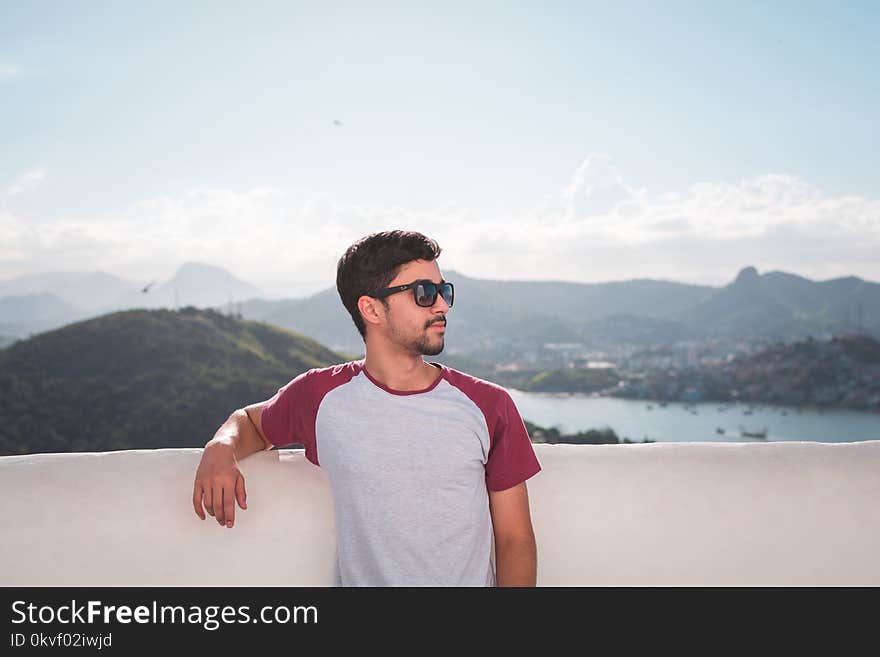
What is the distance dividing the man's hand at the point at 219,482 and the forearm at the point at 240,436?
0.02m

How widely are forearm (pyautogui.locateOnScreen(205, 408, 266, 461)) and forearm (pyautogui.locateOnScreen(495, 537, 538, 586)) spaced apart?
56 cm

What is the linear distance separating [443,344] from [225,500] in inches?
21.0

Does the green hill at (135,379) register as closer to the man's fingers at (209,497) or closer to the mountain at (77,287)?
the mountain at (77,287)

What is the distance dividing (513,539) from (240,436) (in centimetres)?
60

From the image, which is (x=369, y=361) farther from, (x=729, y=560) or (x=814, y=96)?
(x=814, y=96)

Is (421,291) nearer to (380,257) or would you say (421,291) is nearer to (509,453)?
(380,257)

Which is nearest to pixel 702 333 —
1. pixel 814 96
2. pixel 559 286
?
pixel 559 286

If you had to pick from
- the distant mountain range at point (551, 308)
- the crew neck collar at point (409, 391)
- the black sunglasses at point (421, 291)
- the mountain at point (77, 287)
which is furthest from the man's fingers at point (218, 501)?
the mountain at point (77, 287)

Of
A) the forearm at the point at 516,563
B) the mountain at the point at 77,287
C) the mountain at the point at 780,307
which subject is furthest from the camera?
the mountain at the point at 77,287

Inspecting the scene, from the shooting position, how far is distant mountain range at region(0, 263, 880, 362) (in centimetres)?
3231

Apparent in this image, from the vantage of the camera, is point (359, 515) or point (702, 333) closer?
point (359, 515)

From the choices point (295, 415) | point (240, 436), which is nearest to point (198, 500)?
point (240, 436)

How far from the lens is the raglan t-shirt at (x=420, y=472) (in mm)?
1327

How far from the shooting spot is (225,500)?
4.60 feet
